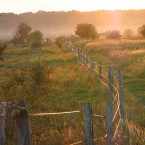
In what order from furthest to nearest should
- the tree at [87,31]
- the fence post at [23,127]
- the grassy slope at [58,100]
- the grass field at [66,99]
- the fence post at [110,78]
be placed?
the tree at [87,31], the fence post at [110,78], the grassy slope at [58,100], the grass field at [66,99], the fence post at [23,127]

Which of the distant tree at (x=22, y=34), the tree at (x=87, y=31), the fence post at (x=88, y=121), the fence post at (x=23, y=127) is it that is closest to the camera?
the fence post at (x=23, y=127)

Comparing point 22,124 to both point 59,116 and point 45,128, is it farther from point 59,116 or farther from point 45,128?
point 59,116

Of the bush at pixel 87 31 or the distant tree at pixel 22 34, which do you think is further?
A: the bush at pixel 87 31

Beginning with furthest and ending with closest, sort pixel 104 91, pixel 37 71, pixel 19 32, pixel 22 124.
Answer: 1. pixel 19 32
2. pixel 37 71
3. pixel 104 91
4. pixel 22 124

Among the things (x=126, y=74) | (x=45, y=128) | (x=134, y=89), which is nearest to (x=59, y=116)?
(x=45, y=128)

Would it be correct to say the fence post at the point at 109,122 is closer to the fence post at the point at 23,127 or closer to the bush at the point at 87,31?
the fence post at the point at 23,127

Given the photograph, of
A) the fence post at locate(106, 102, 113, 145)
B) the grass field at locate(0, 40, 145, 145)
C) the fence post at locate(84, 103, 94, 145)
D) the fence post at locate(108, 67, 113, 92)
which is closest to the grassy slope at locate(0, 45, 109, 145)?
the grass field at locate(0, 40, 145, 145)

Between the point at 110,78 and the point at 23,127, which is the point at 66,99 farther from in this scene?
the point at 23,127

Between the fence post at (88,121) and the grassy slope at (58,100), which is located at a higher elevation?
the fence post at (88,121)

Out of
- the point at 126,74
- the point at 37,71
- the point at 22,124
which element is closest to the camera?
the point at 22,124

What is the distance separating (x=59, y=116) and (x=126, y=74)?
31.7 ft

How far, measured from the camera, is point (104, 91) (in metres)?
12.6

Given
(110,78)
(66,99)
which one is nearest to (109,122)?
(110,78)

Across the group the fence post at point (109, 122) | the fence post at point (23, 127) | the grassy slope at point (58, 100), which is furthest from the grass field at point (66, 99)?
the fence post at point (23, 127)
